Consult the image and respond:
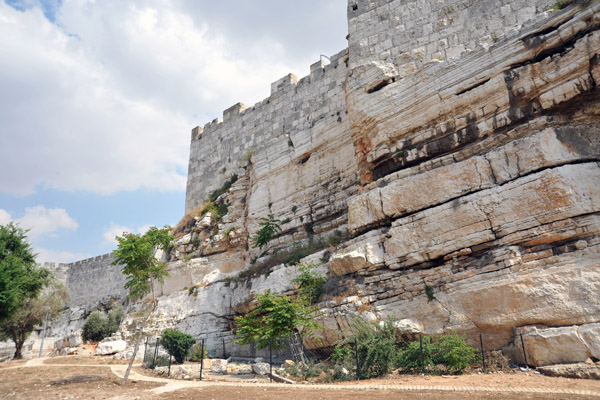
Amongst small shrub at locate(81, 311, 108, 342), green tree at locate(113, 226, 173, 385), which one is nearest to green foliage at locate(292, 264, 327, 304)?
green tree at locate(113, 226, 173, 385)

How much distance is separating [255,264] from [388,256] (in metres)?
7.75

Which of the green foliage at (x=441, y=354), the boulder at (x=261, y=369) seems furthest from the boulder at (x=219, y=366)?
the green foliage at (x=441, y=354)

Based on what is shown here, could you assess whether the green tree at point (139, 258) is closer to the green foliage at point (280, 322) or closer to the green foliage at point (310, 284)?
the green foliage at point (280, 322)

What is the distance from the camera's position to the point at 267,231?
1783cm

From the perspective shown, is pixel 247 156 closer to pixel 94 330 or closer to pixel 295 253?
pixel 295 253

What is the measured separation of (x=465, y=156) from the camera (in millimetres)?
11203

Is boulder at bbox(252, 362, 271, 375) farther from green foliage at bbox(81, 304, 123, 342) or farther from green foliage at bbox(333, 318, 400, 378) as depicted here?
green foliage at bbox(81, 304, 123, 342)

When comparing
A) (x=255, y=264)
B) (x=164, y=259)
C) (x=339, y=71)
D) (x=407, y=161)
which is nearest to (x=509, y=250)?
(x=407, y=161)

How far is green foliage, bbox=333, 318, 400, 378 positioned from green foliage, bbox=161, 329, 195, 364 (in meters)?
7.05

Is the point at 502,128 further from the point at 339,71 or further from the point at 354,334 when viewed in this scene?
the point at 339,71

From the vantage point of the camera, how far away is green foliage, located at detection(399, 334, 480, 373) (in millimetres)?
8953

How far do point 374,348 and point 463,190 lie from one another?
4.39 metres

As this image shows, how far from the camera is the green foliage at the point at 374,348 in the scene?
31.9ft

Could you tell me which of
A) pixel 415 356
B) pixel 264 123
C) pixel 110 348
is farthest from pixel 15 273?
pixel 415 356
